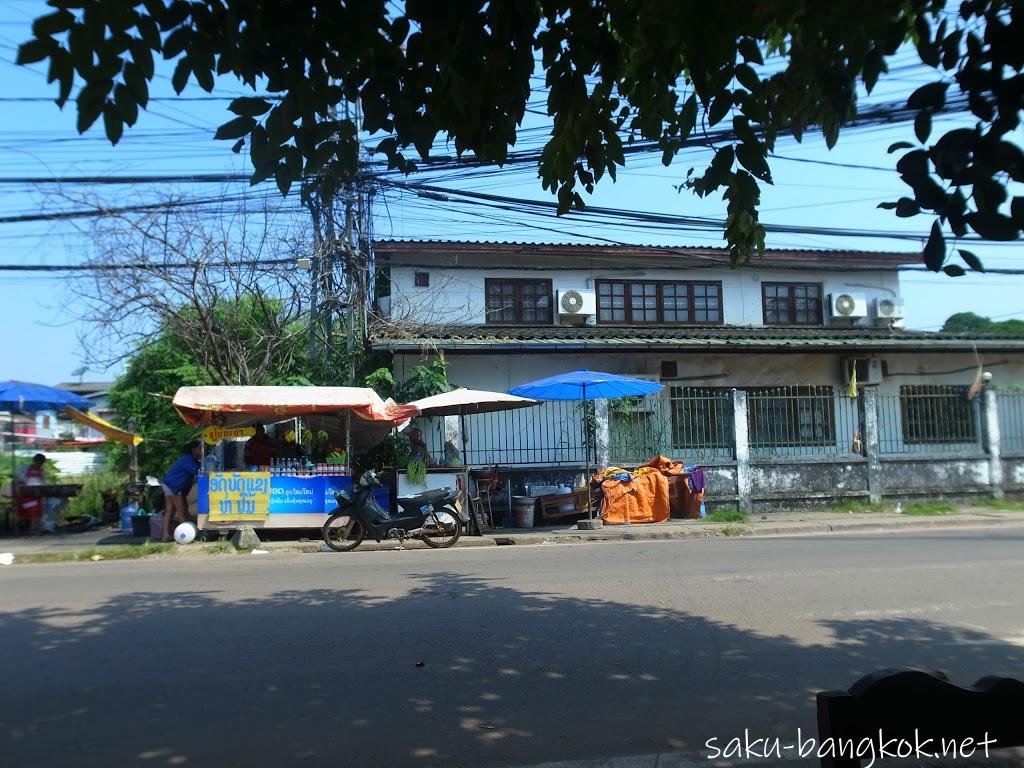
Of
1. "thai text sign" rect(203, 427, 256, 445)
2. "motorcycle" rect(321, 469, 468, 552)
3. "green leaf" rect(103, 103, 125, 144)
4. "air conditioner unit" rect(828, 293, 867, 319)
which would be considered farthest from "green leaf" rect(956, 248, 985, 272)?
"air conditioner unit" rect(828, 293, 867, 319)

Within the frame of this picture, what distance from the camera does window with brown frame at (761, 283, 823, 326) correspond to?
2072 centimetres

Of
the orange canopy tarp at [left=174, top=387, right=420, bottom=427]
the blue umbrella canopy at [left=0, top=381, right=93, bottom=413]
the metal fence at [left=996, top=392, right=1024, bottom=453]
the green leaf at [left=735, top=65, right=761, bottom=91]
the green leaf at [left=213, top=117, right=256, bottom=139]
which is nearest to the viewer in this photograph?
the green leaf at [left=213, top=117, right=256, bottom=139]

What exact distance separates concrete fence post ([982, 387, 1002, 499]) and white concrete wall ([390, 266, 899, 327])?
392cm

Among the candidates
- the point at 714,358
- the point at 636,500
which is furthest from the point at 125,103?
the point at 714,358

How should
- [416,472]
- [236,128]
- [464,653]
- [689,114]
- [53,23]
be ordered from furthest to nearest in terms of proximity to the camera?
[416,472]
[464,653]
[689,114]
[236,128]
[53,23]

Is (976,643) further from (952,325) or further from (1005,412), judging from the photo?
(952,325)

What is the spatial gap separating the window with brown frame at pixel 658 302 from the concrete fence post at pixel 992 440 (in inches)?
234

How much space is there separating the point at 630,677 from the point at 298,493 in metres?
9.19

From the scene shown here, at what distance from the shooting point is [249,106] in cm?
393

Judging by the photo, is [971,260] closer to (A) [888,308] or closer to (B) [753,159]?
(B) [753,159]

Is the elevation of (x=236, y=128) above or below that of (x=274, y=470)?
above

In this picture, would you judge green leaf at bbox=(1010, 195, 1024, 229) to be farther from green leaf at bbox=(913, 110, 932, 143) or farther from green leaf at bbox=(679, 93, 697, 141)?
green leaf at bbox=(679, 93, 697, 141)

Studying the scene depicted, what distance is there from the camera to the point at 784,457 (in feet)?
57.0

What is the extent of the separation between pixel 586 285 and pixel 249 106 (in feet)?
52.5
